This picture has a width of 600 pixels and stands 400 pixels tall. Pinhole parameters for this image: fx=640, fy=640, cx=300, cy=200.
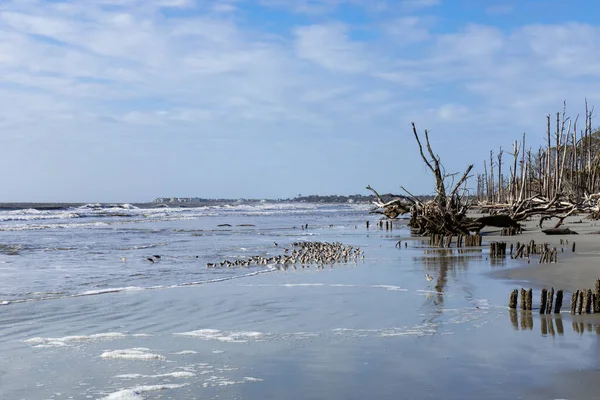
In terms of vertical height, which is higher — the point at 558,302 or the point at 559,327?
the point at 558,302

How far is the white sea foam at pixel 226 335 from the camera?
26.7ft

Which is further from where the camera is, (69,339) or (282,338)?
(69,339)

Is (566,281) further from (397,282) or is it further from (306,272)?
(306,272)

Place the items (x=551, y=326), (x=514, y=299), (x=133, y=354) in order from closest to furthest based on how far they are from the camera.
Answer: (x=133, y=354)
(x=551, y=326)
(x=514, y=299)

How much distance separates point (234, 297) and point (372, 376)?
592 cm

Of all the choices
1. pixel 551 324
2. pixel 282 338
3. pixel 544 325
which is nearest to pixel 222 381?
pixel 282 338

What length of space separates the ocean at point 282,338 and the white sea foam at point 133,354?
0.02m

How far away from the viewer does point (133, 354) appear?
291 inches

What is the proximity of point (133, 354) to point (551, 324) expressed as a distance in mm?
5333

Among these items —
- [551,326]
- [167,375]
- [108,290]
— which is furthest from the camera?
[108,290]

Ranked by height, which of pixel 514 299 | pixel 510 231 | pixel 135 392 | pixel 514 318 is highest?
pixel 510 231

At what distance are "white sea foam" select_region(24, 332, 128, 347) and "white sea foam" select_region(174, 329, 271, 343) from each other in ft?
2.95

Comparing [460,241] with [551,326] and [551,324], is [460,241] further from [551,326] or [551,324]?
[551,326]

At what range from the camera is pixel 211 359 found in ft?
23.4
